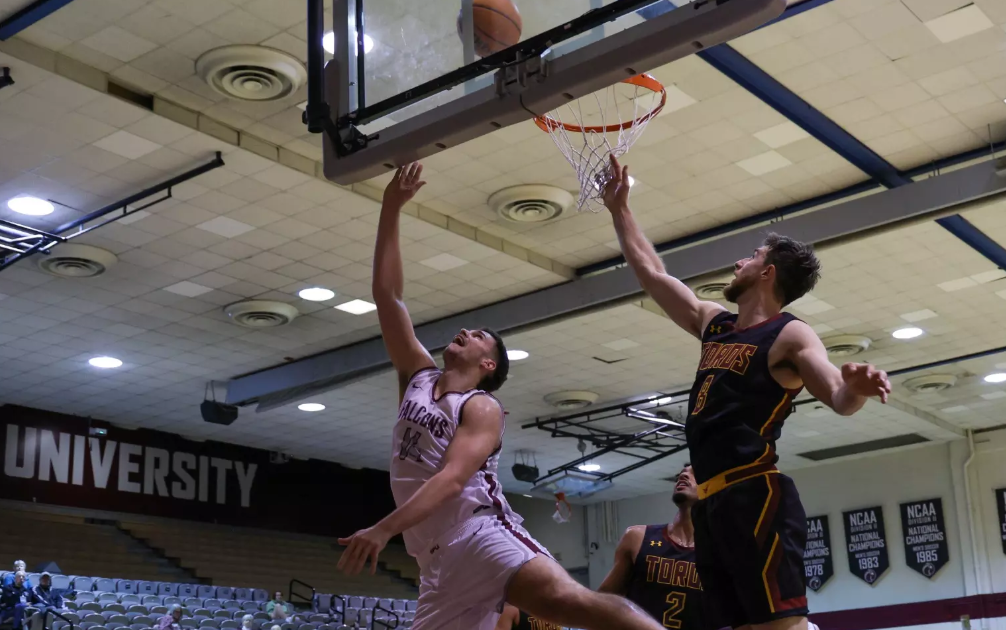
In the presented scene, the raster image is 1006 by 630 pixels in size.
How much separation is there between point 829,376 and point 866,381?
241 mm

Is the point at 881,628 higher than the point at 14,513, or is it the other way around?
the point at 14,513

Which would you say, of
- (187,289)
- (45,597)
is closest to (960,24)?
(187,289)

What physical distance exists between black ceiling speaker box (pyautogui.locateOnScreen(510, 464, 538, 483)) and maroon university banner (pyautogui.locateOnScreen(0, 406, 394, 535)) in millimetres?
4218

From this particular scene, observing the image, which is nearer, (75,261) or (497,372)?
(497,372)

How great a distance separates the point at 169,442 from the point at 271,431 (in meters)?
2.16

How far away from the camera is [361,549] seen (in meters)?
3.76

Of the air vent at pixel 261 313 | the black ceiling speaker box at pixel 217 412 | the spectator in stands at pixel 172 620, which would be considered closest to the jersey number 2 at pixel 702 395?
the air vent at pixel 261 313

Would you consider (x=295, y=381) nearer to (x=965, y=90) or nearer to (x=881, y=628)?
(x=965, y=90)

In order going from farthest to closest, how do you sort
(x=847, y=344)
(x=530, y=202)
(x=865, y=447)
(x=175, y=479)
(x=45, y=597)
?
(x=865, y=447)
(x=175, y=479)
(x=847, y=344)
(x=45, y=597)
(x=530, y=202)

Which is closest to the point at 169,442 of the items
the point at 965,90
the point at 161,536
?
the point at 161,536

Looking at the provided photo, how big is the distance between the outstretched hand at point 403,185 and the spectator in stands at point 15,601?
443 inches

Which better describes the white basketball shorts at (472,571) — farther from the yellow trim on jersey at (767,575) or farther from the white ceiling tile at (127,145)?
the white ceiling tile at (127,145)

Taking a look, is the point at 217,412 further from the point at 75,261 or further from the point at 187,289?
the point at 75,261

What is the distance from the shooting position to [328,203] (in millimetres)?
12609
